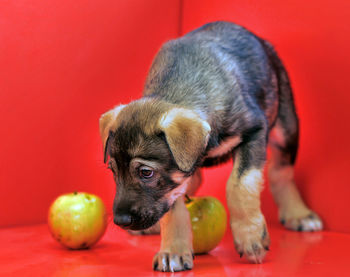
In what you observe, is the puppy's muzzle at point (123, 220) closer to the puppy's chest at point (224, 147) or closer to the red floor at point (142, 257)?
the red floor at point (142, 257)

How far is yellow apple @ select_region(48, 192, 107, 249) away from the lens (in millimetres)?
2973

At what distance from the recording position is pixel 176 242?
8.69ft

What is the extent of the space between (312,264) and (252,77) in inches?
44.9

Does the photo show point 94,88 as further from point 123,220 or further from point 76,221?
point 123,220

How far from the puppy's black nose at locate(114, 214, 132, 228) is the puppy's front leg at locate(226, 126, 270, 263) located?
2.09 feet

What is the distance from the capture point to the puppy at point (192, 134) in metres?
2.40

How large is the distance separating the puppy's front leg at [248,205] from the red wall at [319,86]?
0.98m

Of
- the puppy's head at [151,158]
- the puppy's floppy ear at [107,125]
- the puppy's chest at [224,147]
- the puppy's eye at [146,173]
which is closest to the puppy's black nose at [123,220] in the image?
the puppy's head at [151,158]

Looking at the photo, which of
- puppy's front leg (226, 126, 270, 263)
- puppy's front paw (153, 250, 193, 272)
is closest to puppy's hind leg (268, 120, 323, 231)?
puppy's front leg (226, 126, 270, 263)

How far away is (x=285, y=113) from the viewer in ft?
12.4

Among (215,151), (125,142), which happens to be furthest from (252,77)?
(125,142)

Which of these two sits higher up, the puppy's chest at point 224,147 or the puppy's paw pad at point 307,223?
the puppy's chest at point 224,147

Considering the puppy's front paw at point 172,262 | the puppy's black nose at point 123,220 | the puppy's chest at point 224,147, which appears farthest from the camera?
the puppy's chest at point 224,147

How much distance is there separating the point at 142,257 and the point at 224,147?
2.40 ft
